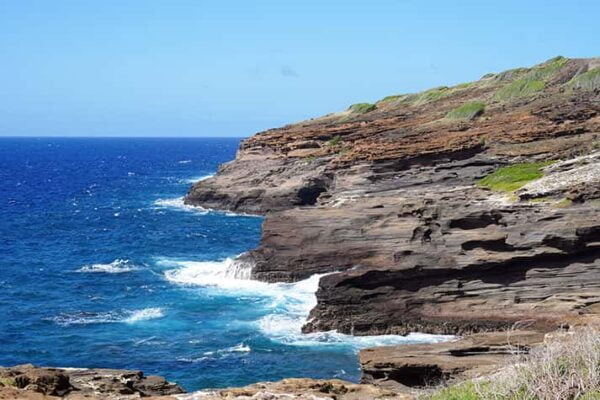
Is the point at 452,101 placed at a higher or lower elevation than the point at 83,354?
higher

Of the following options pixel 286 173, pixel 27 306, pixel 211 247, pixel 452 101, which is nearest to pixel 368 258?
pixel 27 306

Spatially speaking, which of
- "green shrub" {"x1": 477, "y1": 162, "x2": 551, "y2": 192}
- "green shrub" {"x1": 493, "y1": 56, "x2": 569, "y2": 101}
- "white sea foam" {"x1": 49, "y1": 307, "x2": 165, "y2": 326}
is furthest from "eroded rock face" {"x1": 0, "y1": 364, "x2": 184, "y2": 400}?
"green shrub" {"x1": 493, "y1": 56, "x2": 569, "y2": 101}

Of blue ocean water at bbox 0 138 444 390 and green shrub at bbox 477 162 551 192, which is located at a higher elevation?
green shrub at bbox 477 162 551 192

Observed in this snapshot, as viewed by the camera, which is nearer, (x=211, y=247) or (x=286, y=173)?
(x=211, y=247)

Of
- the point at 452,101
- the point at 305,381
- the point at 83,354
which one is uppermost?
the point at 452,101

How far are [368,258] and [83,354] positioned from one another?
15.1 meters

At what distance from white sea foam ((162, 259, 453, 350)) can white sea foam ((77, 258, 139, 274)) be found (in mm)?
2794

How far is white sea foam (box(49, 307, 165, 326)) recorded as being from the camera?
39.5m

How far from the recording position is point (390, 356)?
950 inches

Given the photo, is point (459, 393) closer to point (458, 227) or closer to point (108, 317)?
point (458, 227)

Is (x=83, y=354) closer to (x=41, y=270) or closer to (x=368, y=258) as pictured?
(x=368, y=258)

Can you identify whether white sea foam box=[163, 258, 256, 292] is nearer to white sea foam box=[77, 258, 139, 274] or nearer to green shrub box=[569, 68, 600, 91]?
white sea foam box=[77, 258, 139, 274]

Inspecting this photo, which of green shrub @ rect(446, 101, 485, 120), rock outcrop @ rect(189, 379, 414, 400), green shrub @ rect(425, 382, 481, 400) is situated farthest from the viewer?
green shrub @ rect(446, 101, 485, 120)

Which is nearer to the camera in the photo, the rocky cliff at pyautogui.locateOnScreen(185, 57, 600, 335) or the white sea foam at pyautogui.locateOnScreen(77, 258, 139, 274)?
the rocky cliff at pyautogui.locateOnScreen(185, 57, 600, 335)
